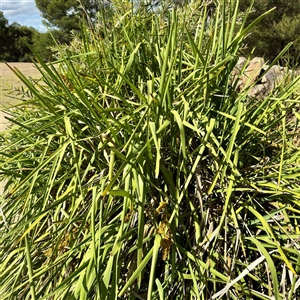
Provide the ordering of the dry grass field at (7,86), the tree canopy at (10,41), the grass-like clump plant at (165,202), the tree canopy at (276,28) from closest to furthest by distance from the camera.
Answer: the grass-like clump plant at (165,202)
the dry grass field at (7,86)
the tree canopy at (276,28)
the tree canopy at (10,41)

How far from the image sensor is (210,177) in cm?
90

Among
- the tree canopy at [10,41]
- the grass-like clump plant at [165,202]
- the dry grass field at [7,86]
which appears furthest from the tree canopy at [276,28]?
the tree canopy at [10,41]

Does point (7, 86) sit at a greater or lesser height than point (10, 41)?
greater

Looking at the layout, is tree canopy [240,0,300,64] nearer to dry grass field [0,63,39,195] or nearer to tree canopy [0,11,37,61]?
dry grass field [0,63,39,195]

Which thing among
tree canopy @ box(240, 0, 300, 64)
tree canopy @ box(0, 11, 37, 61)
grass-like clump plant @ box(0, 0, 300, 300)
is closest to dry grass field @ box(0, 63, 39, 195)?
grass-like clump plant @ box(0, 0, 300, 300)

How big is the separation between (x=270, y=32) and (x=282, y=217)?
9.83 m

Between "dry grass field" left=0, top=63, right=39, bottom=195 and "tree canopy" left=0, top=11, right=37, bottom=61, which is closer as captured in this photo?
"dry grass field" left=0, top=63, right=39, bottom=195

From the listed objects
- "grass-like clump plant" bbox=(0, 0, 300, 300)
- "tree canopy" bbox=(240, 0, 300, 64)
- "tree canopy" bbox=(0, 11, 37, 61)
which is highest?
"grass-like clump plant" bbox=(0, 0, 300, 300)

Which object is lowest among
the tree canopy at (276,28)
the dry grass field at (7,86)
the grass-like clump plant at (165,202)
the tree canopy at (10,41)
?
the tree canopy at (10,41)

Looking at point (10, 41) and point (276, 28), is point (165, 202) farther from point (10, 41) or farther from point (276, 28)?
point (10, 41)

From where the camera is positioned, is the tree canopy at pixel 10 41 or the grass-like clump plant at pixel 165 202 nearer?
the grass-like clump plant at pixel 165 202

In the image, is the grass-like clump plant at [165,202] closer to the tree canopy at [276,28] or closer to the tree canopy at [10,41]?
the tree canopy at [276,28]

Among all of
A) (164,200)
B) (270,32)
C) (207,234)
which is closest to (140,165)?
(164,200)

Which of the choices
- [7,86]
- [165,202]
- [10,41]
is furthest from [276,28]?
[10,41]
